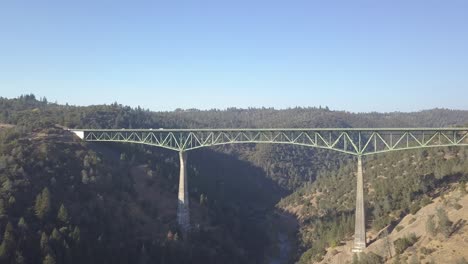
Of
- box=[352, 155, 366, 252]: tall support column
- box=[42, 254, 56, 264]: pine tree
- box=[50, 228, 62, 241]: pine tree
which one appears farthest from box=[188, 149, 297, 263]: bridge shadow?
box=[42, 254, 56, 264]: pine tree

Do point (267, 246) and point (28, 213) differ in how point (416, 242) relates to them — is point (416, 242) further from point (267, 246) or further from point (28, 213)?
point (28, 213)

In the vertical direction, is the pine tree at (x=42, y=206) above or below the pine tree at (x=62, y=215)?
above

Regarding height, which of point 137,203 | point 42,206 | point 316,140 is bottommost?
point 137,203

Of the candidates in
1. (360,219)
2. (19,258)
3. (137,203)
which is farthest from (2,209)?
(360,219)

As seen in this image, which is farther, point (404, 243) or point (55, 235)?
point (404, 243)

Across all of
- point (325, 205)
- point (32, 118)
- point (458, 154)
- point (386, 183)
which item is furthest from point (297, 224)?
point (32, 118)

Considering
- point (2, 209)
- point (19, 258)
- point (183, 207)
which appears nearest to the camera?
point (19, 258)

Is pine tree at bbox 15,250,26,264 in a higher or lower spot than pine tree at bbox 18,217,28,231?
lower

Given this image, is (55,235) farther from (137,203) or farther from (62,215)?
(137,203)

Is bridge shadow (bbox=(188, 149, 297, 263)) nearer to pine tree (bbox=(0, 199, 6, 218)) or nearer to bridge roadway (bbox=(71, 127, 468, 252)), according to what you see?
bridge roadway (bbox=(71, 127, 468, 252))

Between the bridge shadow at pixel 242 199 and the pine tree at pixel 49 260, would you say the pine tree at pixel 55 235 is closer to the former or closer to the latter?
the pine tree at pixel 49 260

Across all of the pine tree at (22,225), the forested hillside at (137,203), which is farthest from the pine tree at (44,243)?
the pine tree at (22,225)

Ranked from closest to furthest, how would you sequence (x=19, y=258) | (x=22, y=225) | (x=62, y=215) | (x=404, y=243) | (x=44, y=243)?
(x=19, y=258) → (x=44, y=243) → (x=22, y=225) → (x=404, y=243) → (x=62, y=215)
